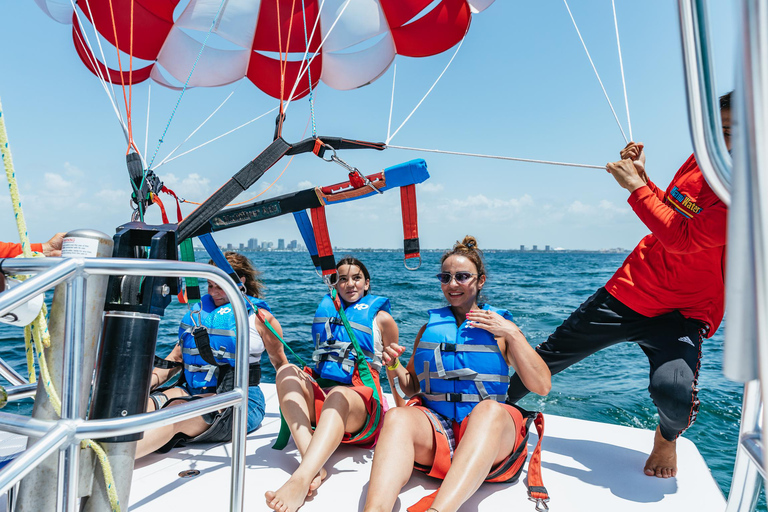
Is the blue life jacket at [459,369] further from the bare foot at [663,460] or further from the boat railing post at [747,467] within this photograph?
the boat railing post at [747,467]

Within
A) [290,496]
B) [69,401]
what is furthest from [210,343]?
[69,401]

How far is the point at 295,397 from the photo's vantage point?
2.27m

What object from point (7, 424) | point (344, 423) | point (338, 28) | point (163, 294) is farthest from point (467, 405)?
point (338, 28)

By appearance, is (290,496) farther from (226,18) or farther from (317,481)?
(226,18)

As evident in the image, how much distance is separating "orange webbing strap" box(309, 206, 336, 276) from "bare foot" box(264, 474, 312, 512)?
3.17 feet

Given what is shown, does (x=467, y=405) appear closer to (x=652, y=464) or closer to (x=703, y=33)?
(x=652, y=464)

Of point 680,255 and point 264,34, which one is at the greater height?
point 264,34

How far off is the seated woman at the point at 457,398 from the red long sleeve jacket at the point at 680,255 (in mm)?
658

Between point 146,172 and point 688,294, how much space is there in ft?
8.63

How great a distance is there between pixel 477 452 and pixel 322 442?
67 cm

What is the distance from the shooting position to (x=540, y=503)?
6.30ft

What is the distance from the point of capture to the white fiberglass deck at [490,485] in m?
1.91

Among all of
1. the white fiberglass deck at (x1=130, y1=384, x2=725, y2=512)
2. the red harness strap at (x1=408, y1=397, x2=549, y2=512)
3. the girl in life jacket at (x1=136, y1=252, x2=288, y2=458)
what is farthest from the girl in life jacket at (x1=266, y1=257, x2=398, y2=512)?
the red harness strap at (x1=408, y1=397, x2=549, y2=512)

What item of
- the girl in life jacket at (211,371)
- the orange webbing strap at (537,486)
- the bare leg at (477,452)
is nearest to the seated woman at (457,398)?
the bare leg at (477,452)
